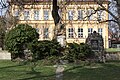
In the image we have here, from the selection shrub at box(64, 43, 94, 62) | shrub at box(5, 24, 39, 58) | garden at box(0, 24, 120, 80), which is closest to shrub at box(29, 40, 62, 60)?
garden at box(0, 24, 120, 80)

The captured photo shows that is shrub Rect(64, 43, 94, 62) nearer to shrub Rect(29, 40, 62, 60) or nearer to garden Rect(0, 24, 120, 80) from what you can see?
garden Rect(0, 24, 120, 80)

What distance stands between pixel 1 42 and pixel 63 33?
13.4 metres

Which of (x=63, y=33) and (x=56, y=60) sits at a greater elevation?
(x=63, y=33)

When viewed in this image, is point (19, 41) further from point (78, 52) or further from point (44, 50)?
point (78, 52)

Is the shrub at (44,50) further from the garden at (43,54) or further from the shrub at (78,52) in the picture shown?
the shrub at (78,52)

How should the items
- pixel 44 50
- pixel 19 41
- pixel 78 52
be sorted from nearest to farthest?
1. pixel 78 52
2. pixel 44 50
3. pixel 19 41

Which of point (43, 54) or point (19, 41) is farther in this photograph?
point (19, 41)

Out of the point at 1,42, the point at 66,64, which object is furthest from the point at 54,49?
the point at 1,42

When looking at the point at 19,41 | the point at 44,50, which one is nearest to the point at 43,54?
the point at 44,50

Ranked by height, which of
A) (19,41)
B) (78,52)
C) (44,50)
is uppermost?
(19,41)

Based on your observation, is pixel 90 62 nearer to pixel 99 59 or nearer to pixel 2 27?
pixel 99 59

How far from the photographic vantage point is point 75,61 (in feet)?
69.1

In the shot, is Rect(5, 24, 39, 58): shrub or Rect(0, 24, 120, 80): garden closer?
Rect(0, 24, 120, 80): garden

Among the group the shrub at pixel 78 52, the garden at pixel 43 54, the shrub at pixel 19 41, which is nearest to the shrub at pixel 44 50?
the garden at pixel 43 54
